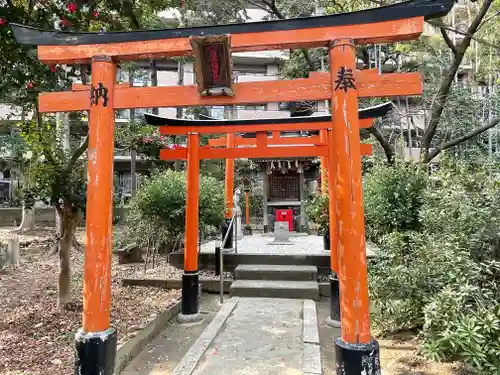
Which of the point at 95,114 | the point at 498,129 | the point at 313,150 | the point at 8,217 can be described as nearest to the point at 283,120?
the point at 313,150

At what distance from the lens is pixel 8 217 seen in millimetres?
19672

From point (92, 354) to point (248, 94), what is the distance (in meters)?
2.88

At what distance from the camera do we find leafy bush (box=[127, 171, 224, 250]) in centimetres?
873

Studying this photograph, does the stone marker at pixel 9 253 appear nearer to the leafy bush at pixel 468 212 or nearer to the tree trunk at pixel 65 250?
the tree trunk at pixel 65 250

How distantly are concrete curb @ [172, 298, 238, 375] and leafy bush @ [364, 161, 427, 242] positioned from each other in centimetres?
330

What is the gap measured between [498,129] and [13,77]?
20761mm

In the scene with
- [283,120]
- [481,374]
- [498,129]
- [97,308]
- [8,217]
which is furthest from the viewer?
[8,217]

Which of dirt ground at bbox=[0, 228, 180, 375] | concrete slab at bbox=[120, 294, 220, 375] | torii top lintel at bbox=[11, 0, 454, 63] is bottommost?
concrete slab at bbox=[120, 294, 220, 375]

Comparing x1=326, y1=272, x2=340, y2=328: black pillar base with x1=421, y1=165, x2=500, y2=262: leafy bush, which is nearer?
x1=421, y1=165, x2=500, y2=262: leafy bush

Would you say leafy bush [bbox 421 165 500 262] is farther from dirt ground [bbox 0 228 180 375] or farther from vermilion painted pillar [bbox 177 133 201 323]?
dirt ground [bbox 0 228 180 375]

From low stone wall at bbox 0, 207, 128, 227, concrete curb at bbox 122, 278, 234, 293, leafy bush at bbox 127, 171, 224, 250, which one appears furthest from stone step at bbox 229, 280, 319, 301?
low stone wall at bbox 0, 207, 128, 227

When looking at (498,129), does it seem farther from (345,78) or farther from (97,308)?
(97,308)

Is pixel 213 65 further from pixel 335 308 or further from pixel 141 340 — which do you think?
pixel 335 308

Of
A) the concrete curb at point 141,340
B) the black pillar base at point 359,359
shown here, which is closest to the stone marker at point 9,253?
the concrete curb at point 141,340
